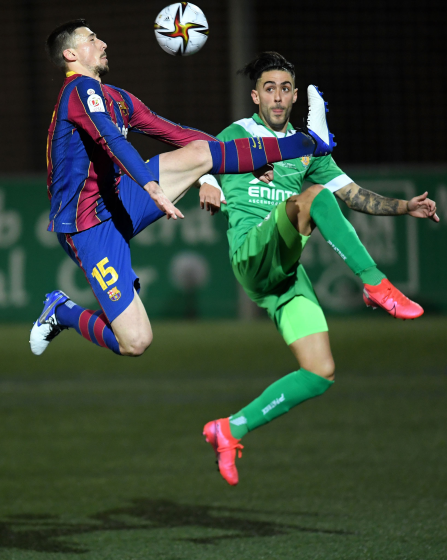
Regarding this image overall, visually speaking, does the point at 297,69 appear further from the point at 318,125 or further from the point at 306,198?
the point at 306,198

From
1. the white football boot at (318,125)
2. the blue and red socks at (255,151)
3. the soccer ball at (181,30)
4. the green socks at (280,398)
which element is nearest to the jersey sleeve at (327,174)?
the white football boot at (318,125)

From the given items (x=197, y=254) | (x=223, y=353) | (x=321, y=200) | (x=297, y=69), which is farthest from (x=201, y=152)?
(x=297, y=69)

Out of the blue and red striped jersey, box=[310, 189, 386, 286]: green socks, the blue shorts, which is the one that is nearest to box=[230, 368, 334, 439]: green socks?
box=[310, 189, 386, 286]: green socks

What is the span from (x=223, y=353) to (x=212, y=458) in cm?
401

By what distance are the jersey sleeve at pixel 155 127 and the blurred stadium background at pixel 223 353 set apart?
6.64ft

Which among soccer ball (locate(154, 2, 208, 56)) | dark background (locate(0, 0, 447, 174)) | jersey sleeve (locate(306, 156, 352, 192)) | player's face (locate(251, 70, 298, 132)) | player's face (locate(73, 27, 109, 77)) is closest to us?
player's face (locate(73, 27, 109, 77))

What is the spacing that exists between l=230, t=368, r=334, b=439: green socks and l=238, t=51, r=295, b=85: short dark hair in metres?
1.53

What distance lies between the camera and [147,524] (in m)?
4.59

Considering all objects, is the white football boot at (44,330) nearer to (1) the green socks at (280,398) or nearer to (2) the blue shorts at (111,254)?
(2) the blue shorts at (111,254)

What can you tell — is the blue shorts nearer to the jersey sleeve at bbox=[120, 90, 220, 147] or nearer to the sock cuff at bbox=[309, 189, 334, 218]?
the jersey sleeve at bbox=[120, 90, 220, 147]

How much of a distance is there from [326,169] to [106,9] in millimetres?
→ 11887

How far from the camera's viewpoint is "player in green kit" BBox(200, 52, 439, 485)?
3875 millimetres

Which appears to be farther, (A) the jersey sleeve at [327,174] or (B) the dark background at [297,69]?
(B) the dark background at [297,69]

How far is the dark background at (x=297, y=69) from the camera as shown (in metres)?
14.3
